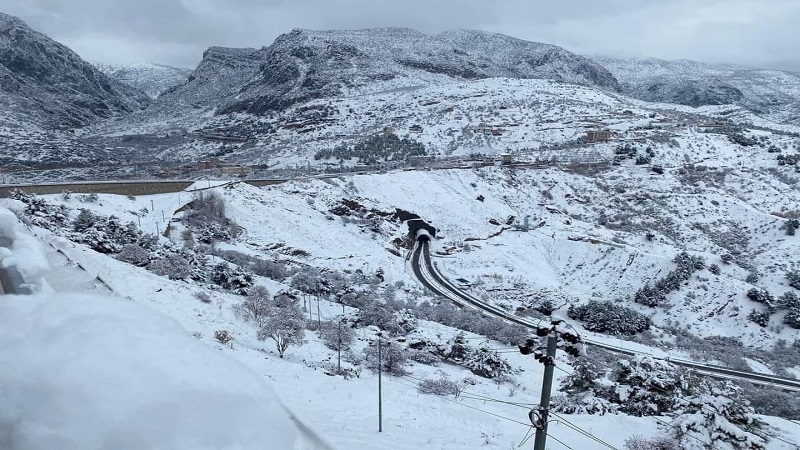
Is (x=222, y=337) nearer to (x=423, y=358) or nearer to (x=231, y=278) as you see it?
(x=423, y=358)

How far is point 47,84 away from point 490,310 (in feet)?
347

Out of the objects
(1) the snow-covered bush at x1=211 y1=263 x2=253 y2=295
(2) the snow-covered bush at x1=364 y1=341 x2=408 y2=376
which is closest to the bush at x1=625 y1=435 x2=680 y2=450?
(2) the snow-covered bush at x1=364 y1=341 x2=408 y2=376

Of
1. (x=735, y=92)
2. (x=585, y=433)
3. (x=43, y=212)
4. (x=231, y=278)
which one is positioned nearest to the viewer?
(x=585, y=433)

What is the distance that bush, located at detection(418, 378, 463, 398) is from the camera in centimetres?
1198

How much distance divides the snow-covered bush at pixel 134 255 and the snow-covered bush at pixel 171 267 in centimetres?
40

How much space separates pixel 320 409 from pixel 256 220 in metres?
20.7

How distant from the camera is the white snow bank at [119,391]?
983 millimetres

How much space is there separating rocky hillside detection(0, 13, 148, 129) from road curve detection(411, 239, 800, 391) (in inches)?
2809

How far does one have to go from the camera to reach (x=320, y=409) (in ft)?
29.1

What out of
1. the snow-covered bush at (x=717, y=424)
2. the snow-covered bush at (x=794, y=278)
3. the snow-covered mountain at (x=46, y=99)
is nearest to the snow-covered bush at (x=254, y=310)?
the snow-covered bush at (x=717, y=424)

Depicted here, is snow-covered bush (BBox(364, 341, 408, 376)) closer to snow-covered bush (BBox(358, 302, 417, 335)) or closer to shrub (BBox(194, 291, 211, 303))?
snow-covered bush (BBox(358, 302, 417, 335))

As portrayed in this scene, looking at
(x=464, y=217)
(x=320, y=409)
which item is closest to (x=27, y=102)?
(x=464, y=217)

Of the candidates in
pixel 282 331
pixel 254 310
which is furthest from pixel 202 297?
pixel 282 331

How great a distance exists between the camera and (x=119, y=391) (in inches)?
40.2
